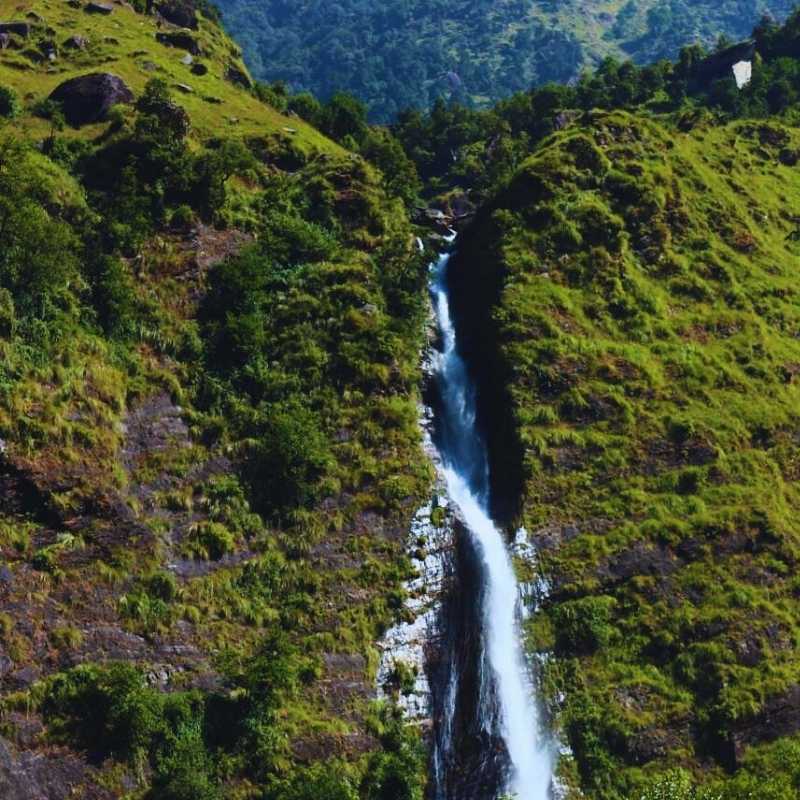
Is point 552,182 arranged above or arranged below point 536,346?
above

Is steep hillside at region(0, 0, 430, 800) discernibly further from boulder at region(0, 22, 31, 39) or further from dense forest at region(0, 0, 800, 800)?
boulder at region(0, 22, 31, 39)

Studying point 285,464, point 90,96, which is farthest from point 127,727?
point 90,96

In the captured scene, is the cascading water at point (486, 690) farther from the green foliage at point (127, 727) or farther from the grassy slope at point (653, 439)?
the green foliage at point (127, 727)

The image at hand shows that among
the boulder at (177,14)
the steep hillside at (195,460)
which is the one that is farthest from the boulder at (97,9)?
the steep hillside at (195,460)

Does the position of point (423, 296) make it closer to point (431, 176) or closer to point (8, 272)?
point (8, 272)

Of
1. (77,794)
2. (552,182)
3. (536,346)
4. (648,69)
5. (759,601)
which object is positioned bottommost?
(77,794)

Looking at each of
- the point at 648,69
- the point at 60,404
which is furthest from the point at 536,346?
the point at 648,69
